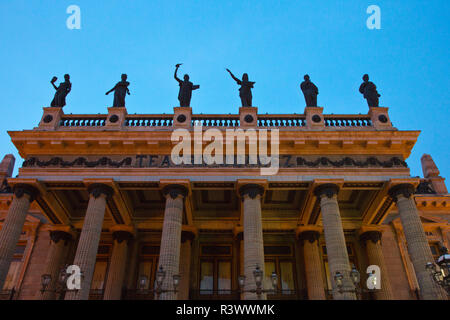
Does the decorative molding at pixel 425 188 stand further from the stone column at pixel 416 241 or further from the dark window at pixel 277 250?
the dark window at pixel 277 250

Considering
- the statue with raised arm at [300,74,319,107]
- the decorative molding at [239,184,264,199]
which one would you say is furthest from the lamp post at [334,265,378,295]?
the statue with raised arm at [300,74,319,107]

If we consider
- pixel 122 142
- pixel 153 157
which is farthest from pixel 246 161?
pixel 122 142

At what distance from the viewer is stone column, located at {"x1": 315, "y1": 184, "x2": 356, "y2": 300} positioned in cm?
1475

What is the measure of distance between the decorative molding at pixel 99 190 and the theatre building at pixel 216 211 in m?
0.06

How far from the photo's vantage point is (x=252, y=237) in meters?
16.0

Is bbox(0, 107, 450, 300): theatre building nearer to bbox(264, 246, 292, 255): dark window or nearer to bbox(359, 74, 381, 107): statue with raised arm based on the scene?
bbox(264, 246, 292, 255): dark window

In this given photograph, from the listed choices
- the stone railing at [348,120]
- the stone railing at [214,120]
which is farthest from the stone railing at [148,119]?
the stone railing at [348,120]

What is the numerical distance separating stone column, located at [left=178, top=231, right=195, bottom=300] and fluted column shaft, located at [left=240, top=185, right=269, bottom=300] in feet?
14.9

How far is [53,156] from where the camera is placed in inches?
736

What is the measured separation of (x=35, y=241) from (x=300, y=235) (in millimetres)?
14217

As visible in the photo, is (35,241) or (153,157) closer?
(153,157)
